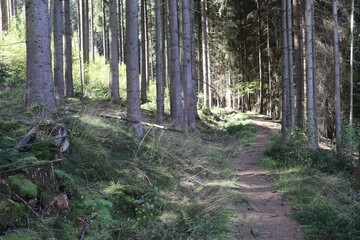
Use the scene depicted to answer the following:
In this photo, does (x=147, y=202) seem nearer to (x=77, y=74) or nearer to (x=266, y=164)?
(x=266, y=164)

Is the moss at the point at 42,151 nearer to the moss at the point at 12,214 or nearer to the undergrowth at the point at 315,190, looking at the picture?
the moss at the point at 12,214

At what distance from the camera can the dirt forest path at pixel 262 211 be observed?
178 inches

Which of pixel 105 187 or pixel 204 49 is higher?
pixel 204 49

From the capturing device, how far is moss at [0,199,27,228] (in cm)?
277

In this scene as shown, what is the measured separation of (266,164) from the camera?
358 inches

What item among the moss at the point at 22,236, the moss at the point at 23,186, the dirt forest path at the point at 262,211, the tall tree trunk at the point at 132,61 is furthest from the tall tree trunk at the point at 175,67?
the moss at the point at 22,236

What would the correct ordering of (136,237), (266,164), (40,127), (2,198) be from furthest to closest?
(266,164) < (40,127) < (136,237) < (2,198)

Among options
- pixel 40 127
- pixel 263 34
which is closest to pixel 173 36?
pixel 40 127

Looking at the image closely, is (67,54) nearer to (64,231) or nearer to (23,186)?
(23,186)

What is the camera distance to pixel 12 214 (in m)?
2.86

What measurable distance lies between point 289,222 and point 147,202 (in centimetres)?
235

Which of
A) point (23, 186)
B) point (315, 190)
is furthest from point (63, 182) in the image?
point (315, 190)

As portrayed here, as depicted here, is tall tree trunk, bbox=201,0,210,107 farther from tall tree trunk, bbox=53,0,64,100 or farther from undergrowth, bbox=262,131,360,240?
undergrowth, bbox=262,131,360,240

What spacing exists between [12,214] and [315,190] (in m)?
5.48
